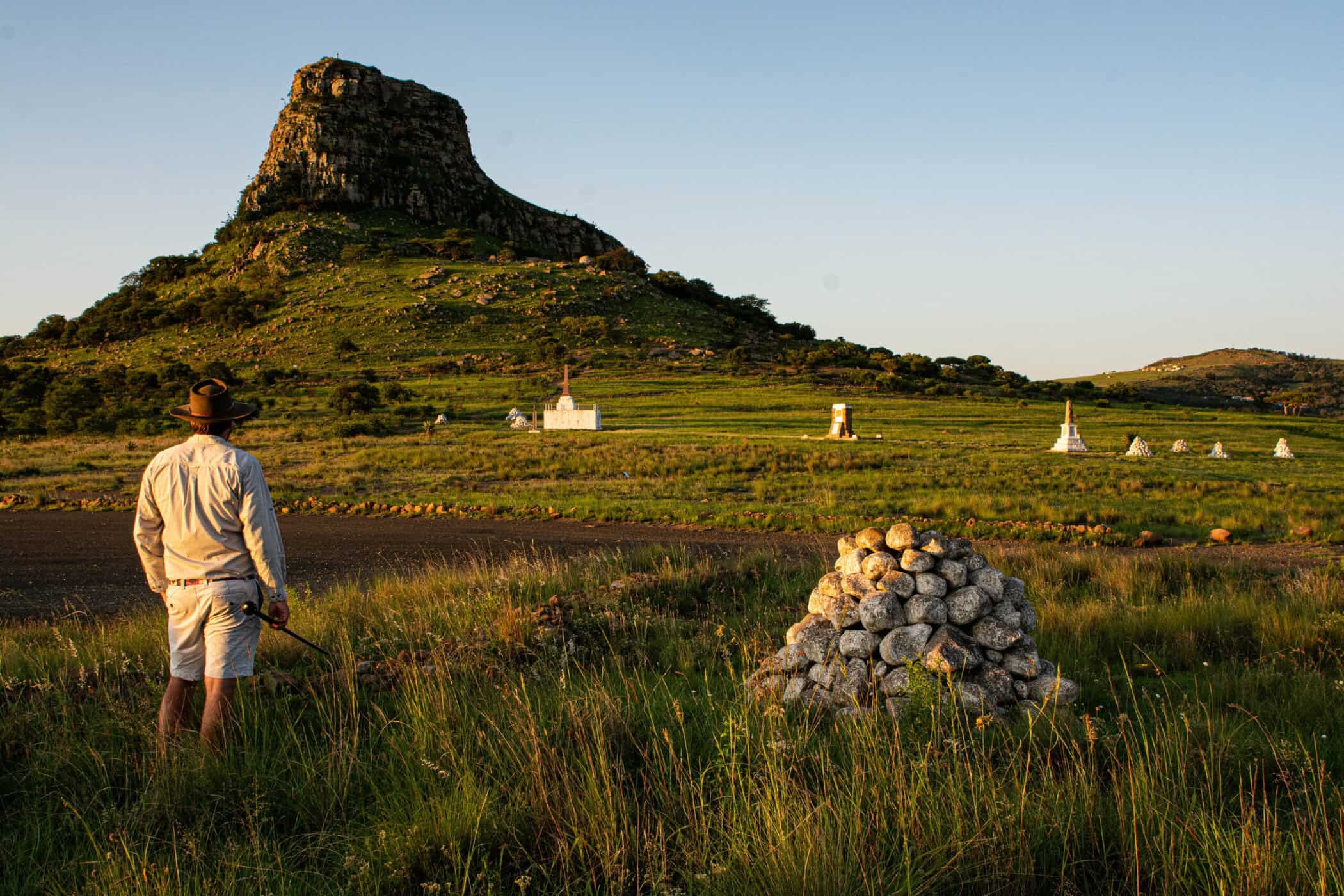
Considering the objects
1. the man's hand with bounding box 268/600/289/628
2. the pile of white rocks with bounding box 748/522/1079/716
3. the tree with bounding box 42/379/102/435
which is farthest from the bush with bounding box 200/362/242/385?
the pile of white rocks with bounding box 748/522/1079/716

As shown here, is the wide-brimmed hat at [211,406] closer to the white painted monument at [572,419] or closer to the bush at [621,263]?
the white painted monument at [572,419]

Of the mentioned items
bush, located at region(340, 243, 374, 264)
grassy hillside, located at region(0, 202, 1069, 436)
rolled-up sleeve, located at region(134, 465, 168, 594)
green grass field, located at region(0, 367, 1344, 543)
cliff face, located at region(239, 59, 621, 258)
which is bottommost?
green grass field, located at region(0, 367, 1344, 543)

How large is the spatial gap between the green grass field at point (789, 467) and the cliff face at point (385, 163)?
78.9 m

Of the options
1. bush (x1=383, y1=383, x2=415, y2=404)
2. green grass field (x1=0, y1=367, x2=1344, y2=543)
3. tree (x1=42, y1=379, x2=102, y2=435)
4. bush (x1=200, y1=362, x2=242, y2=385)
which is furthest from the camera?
bush (x1=200, y1=362, x2=242, y2=385)

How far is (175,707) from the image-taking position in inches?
193

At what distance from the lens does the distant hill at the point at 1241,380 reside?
73.1m

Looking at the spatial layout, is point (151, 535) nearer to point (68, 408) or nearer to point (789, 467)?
point (789, 467)

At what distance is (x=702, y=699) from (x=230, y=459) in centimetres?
320

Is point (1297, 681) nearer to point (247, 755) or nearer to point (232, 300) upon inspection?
point (247, 755)

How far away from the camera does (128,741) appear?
4.84 meters

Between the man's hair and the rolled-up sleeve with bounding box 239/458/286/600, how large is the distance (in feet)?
1.14

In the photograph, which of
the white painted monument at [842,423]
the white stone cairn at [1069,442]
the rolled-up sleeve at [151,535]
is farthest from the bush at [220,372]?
the rolled-up sleeve at [151,535]

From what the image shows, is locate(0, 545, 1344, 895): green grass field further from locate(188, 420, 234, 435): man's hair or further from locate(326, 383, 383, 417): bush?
locate(326, 383, 383, 417): bush

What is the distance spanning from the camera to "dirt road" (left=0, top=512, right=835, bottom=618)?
436 inches
